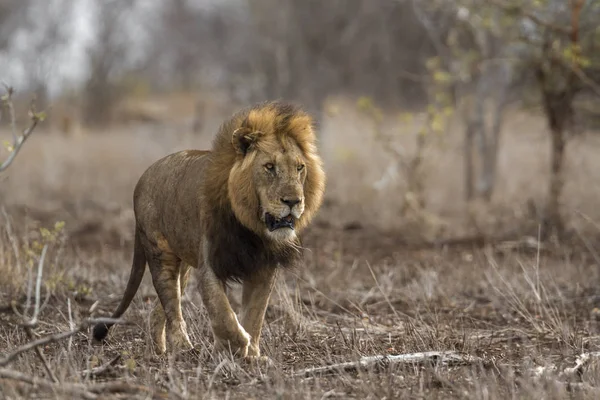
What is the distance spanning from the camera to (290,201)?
4.21m

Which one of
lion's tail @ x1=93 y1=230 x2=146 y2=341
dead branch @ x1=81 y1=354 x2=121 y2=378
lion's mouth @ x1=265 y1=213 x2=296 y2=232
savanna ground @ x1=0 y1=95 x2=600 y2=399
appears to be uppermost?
lion's mouth @ x1=265 y1=213 x2=296 y2=232

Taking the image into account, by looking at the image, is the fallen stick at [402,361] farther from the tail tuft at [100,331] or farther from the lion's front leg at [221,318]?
the tail tuft at [100,331]

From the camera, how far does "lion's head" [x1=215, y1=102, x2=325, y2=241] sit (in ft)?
14.0

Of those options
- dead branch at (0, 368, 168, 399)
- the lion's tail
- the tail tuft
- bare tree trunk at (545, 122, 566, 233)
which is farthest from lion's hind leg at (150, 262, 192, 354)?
bare tree trunk at (545, 122, 566, 233)

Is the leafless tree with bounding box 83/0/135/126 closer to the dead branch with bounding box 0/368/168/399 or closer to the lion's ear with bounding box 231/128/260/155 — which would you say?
the lion's ear with bounding box 231/128/260/155

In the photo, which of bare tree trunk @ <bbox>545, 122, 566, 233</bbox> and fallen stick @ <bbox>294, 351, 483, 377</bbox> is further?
bare tree trunk @ <bbox>545, 122, 566, 233</bbox>

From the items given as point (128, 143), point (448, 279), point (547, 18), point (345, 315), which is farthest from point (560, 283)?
point (128, 143)

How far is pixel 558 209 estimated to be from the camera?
32.2 ft

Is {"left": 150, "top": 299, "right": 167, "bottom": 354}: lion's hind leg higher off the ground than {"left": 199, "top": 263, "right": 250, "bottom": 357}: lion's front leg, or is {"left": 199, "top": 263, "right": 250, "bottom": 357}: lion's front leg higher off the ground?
{"left": 199, "top": 263, "right": 250, "bottom": 357}: lion's front leg

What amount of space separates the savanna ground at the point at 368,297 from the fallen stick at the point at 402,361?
39 mm

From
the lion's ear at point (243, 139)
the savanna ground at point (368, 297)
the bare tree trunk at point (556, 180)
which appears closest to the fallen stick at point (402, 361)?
the savanna ground at point (368, 297)

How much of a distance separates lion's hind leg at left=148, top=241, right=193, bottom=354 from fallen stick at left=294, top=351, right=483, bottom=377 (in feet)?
3.03

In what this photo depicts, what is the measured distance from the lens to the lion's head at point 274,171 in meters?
4.27

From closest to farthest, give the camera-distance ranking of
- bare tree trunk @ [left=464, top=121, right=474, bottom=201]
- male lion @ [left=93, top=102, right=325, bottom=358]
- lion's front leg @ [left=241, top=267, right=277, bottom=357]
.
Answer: male lion @ [left=93, top=102, right=325, bottom=358] → lion's front leg @ [left=241, top=267, right=277, bottom=357] → bare tree trunk @ [left=464, top=121, right=474, bottom=201]
